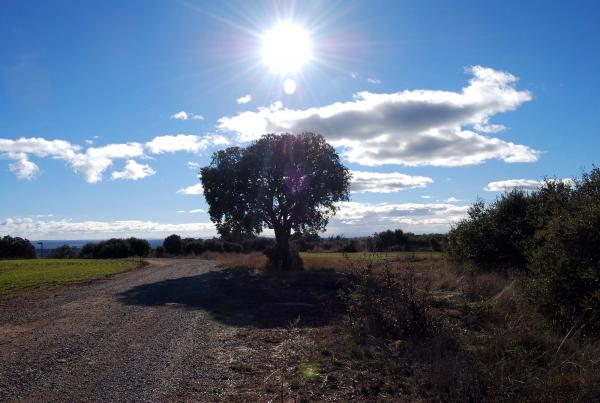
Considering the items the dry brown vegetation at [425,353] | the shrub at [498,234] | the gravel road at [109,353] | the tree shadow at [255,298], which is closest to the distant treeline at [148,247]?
the tree shadow at [255,298]

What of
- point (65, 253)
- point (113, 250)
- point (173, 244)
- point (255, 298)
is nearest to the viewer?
point (255, 298)

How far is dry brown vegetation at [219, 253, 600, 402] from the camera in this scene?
21.4 feet

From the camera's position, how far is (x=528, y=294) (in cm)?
1085

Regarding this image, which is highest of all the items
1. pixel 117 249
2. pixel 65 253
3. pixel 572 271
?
pixel 117 249

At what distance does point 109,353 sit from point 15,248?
89.5m

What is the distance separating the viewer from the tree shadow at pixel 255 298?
15.4 m

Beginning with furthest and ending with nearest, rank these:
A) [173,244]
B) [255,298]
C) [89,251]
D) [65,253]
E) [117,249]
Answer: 1. [65,253]
2. [173,244]
3. [89,251]
4. [117,249]
5. [255,298]

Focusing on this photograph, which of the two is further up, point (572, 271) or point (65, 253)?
point (65, 253)

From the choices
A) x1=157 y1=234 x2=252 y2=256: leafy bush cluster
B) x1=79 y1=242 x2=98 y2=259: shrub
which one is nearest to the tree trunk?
x1=157 y1=234 x2=252 y2=256: leafy bush cluster

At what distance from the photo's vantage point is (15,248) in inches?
3438

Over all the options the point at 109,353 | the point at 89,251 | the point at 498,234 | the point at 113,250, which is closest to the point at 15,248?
the point at 89,251

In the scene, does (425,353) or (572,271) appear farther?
(572,271)

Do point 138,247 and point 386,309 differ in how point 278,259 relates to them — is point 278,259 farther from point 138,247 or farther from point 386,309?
point 138,247

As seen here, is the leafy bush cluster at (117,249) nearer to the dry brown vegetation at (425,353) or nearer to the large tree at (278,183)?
the large tree at (278,183)
